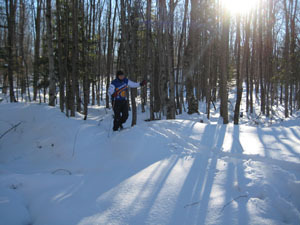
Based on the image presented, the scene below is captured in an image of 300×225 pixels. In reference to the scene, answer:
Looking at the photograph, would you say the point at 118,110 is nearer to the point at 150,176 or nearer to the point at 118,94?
the point at 118,94

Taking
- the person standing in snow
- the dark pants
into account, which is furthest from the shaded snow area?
the person standing in snow

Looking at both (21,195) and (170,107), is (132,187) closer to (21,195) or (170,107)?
(21,195)

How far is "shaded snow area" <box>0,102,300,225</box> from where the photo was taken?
215 cm

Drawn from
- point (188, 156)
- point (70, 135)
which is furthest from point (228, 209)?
point (70, 135)

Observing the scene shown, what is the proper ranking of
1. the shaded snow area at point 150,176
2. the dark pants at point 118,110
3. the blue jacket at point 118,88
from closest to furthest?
the shaded snow area at point 150,176
the blue jacket at point 118,88
the dark pants at point 118,110

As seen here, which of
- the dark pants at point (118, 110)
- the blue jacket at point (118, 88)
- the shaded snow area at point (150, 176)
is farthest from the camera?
the dark pants at point (118, 110)

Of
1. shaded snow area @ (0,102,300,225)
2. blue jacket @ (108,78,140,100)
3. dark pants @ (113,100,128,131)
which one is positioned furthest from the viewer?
dark pants @ (113,100,128,131)

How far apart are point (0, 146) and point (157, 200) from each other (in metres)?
4.51

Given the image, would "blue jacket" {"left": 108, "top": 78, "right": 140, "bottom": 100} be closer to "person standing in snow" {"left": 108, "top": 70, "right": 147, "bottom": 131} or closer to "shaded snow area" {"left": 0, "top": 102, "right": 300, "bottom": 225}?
"person standing in snow" {"left": 108, "top": 70, "right": 147, "bottom": 131}

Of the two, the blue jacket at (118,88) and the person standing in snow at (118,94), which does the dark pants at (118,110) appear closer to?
the person standing in snow at (118,94)

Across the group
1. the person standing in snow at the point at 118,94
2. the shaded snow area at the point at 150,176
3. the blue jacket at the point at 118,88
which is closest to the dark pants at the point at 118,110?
the person standing in snow at the point at 118,94

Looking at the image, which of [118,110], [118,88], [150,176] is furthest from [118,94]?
[150,176]

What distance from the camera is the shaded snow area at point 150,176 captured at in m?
2.15

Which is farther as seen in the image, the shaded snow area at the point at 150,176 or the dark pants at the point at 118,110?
the dark pants at the point at 118,110
